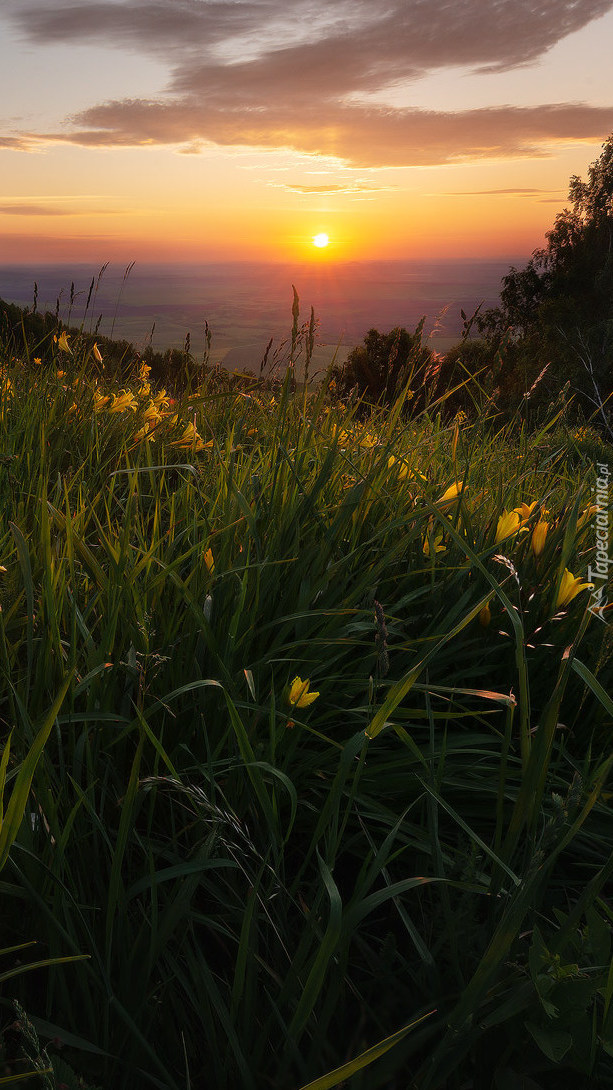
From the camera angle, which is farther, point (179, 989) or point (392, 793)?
point (392, 793)

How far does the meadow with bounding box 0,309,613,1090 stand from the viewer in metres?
0.95

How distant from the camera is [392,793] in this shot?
137 centimetres

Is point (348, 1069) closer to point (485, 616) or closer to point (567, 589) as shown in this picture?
point (485, 616)

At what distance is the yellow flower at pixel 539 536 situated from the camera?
73.3 inches

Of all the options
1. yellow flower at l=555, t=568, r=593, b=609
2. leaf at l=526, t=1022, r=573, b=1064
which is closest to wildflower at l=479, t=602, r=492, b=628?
yellow flower at l=555, t=568, r=593, b=609

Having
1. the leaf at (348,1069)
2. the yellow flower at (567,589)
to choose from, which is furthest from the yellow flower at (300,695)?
the yellow flower at (567,589)

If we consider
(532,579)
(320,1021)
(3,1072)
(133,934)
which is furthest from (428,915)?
(532,579)

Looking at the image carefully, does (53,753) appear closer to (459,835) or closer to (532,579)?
(459,835)

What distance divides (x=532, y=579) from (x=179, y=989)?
126 centimetres

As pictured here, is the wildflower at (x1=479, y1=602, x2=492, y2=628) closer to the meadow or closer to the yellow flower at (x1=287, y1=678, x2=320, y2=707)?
the meadow

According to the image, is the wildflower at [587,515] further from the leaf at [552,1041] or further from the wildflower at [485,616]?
the leaf at [552,1041]

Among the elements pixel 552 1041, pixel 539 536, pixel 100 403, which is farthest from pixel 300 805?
pixel 100 403

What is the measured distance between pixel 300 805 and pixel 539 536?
942mm

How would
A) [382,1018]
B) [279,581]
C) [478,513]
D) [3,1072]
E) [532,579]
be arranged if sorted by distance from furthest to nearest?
[478,513] → [532,579] → [279,581] → [382,1018] → [3,1072]
